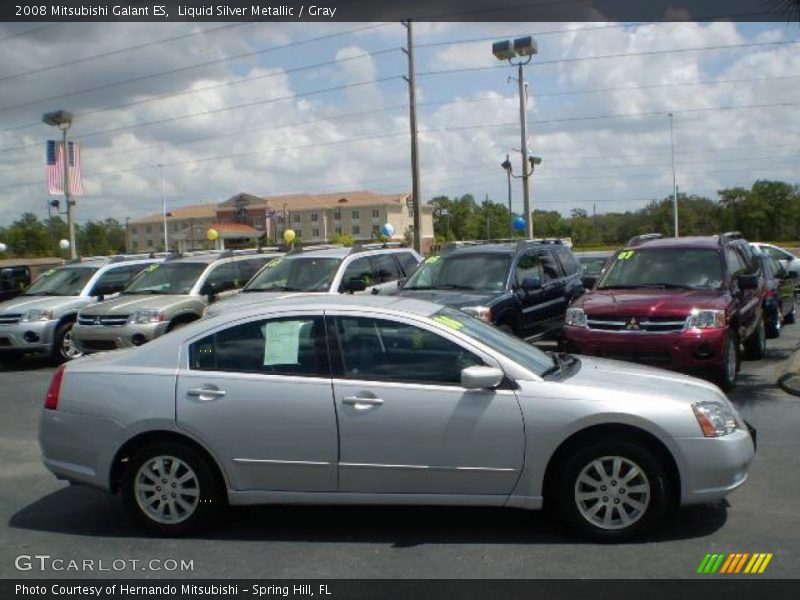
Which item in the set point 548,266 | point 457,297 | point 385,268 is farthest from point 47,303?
point 548,266

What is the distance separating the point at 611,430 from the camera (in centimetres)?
493

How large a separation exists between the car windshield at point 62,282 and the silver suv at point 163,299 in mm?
1392

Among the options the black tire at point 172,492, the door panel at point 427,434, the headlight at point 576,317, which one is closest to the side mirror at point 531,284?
the headlight at point 576,317

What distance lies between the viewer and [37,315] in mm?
13734

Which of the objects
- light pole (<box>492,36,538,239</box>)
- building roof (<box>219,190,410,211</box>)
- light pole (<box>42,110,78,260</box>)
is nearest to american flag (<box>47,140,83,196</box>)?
light pole (<box>42,110,78,260</box>)

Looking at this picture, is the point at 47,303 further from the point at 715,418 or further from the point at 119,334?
the point at 715,418

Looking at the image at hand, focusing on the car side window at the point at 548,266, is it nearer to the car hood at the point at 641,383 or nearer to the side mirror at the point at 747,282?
the side mirror at the point at 747,282

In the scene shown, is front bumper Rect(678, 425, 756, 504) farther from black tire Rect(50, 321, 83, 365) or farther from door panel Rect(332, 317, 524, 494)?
black tire Rect(50, 321, 83, 365)

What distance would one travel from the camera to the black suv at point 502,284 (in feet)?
36.0

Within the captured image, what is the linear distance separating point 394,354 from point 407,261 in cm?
980

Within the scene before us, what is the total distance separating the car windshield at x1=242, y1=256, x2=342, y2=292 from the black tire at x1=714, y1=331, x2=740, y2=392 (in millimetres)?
5935

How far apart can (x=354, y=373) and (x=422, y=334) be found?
499 mm
